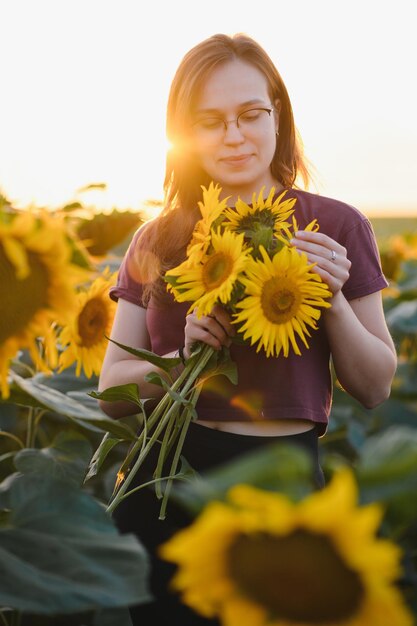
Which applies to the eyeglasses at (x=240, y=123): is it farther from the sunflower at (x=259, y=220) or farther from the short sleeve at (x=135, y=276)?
the sunflower at (x=259, y=220)

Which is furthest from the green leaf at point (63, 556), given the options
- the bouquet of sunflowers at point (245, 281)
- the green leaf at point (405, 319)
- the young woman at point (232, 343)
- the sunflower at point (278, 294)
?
the green leaf at point (405, 319)

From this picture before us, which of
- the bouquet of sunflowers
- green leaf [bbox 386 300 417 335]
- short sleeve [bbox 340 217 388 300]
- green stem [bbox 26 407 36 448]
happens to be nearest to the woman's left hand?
the bouquet of sunflowers

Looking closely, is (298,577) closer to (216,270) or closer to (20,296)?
(20,296)

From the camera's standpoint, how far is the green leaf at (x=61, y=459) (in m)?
1.07

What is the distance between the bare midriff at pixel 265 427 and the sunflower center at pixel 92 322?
0.31 m

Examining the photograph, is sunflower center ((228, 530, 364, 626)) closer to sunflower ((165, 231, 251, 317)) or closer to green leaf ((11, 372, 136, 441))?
green leaf ((11, 372, 136, 441))

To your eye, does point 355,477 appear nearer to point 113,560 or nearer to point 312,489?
point 312,489

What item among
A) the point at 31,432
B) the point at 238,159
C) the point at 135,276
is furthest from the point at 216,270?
the point at 31,432

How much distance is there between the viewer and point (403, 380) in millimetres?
2906

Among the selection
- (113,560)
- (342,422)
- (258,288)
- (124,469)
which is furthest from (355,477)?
(342,422)

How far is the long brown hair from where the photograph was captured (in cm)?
157

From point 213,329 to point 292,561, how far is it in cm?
62

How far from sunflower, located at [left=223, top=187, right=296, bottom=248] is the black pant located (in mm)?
428

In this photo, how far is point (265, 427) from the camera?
1427 millimetres
